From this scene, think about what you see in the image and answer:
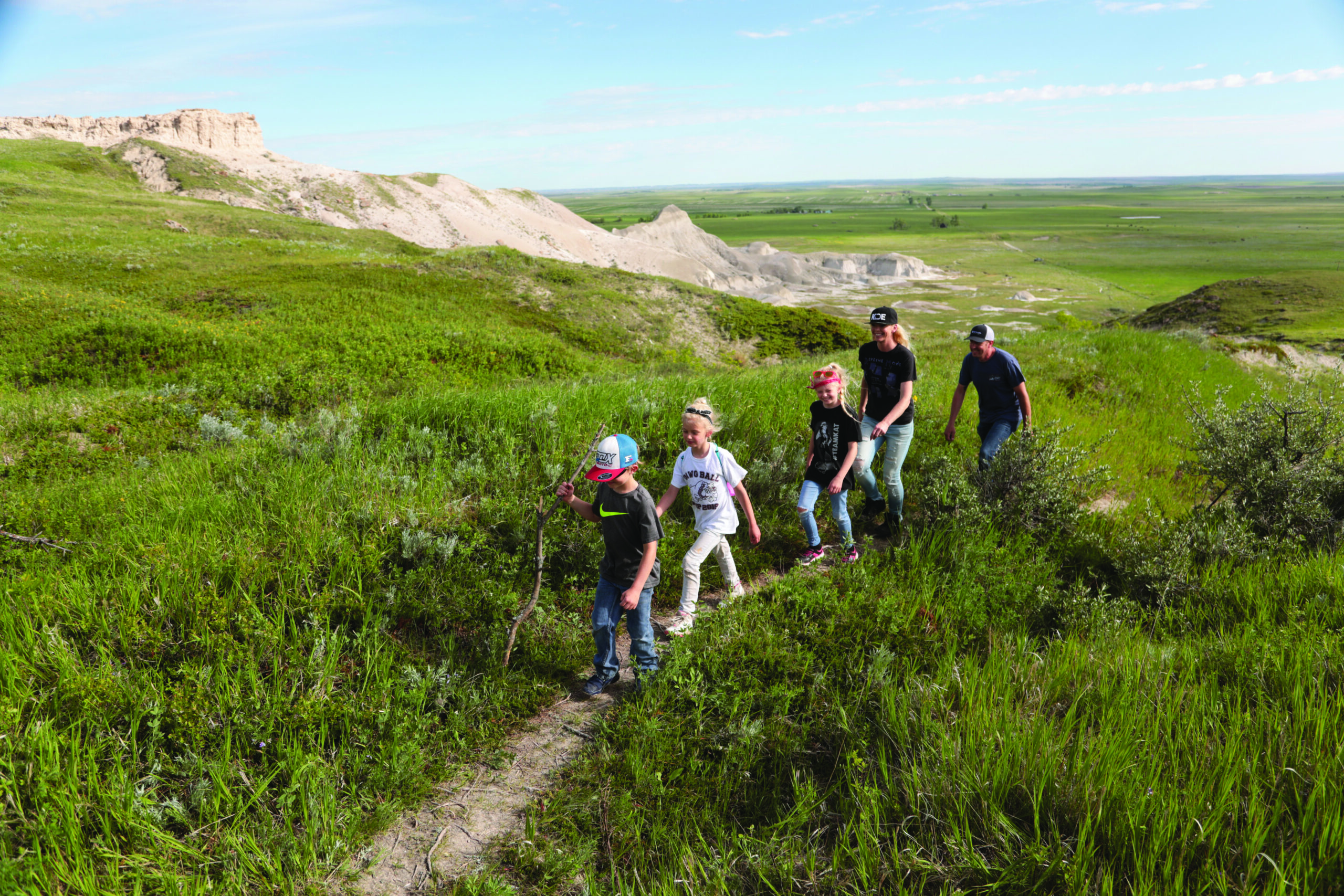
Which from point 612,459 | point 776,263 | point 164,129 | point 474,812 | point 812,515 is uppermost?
point 164,129

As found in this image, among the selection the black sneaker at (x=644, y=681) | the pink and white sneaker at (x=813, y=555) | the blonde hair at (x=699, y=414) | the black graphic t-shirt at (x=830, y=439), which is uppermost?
the blonde hair at (x=699, y=414)

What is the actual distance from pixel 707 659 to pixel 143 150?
271ft

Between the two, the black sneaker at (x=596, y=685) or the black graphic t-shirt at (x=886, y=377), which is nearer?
the black sneaker at (x=596, y=685)

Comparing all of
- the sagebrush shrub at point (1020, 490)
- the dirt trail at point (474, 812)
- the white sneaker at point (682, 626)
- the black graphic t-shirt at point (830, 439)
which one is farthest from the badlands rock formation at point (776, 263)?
the dirt trail at point (474, 812)

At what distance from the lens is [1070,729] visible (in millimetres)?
3301

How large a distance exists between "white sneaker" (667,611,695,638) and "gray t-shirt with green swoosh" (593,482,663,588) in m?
0.48

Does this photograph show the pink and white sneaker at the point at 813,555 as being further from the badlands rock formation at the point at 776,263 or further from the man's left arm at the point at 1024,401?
the badlands rock formation at the point at 776,263

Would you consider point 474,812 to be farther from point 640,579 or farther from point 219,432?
point 219,432

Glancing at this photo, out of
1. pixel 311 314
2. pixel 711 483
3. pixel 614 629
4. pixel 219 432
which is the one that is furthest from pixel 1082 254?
pixel 614 629

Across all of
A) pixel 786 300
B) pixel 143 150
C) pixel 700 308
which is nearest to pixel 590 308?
pixel 700 308

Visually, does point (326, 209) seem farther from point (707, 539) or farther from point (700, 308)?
point (707, 539)

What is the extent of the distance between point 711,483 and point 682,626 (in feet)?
3.82

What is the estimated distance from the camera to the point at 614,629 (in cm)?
458

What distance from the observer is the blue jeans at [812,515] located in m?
6.04
